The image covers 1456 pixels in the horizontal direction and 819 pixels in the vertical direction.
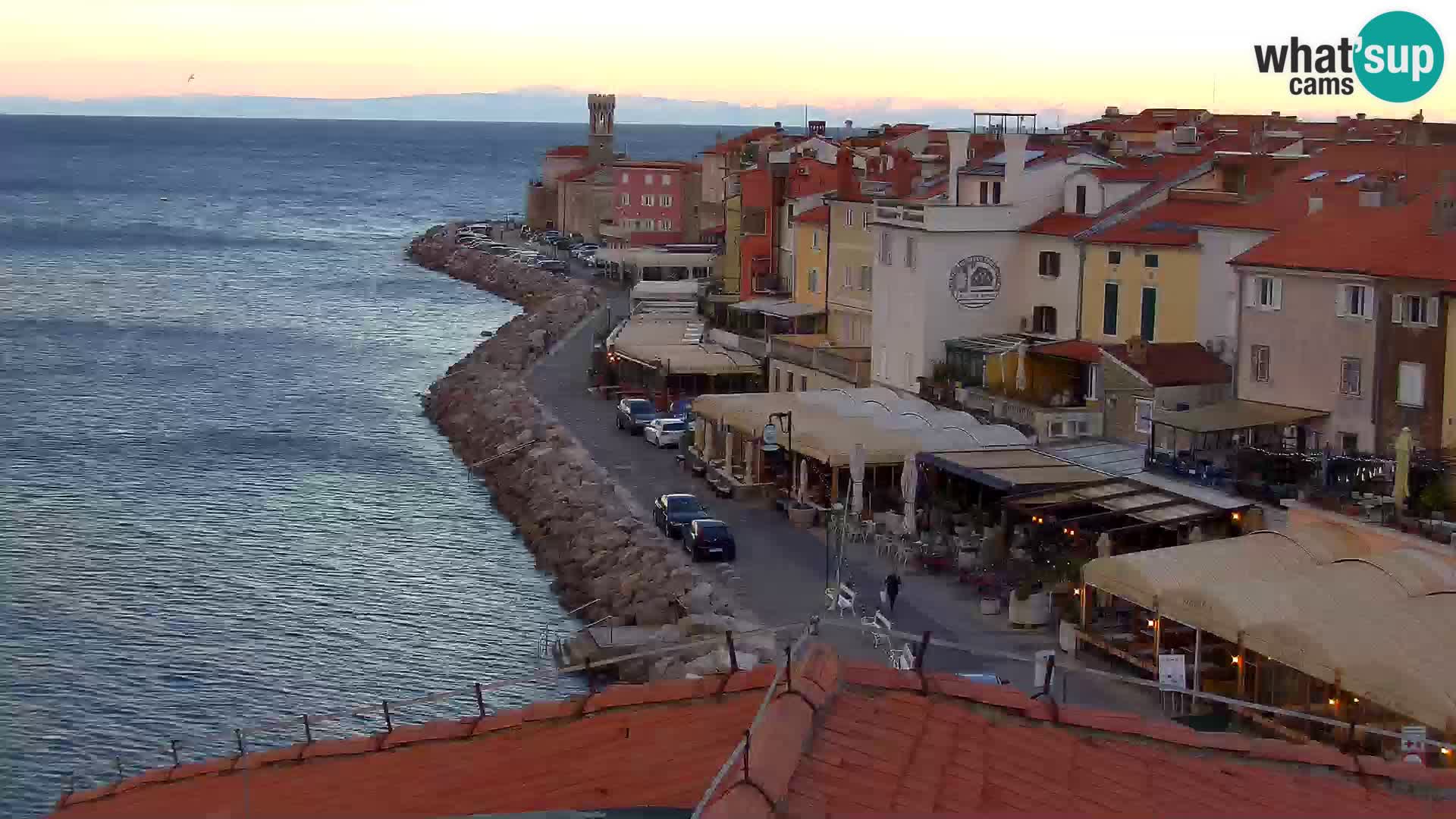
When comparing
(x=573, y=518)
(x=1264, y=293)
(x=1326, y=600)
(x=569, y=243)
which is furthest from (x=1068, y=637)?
(x=569, y=243)

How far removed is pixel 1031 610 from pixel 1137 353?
844 centimetres

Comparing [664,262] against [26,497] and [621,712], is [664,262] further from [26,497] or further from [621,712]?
[621,712]

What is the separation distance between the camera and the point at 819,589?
82.8ft

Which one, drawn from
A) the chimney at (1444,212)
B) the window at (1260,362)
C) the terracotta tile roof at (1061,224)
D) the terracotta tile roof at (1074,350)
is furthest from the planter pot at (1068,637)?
the terracotta tile roof at (1061,224)

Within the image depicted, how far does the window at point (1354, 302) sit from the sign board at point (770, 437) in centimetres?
924

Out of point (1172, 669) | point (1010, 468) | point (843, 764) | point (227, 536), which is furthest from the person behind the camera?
point (227, 536)

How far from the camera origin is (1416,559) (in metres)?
19.0

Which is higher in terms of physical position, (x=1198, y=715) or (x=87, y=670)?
(x=1198, y=715)

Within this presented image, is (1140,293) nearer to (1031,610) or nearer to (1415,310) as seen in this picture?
(1415,310)

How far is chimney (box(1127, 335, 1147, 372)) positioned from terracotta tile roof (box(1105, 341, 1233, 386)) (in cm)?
1

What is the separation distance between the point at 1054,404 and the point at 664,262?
35345 mm

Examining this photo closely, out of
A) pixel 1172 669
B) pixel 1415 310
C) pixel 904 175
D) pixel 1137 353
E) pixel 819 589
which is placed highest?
pixel 904 175

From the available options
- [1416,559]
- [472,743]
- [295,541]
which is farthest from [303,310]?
[472,743]

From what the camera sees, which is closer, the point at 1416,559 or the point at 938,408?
the point at 1416,559
